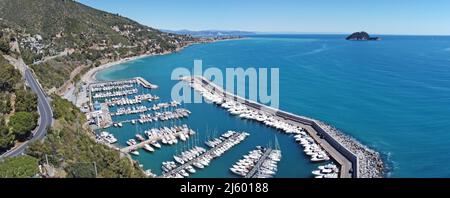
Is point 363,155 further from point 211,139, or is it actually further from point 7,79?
point 7,79

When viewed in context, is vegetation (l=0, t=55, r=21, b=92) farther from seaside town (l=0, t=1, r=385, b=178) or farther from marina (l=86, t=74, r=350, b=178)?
marina (l=86, t=74, r=350, b=178)

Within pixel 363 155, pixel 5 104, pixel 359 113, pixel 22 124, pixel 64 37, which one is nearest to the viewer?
pixel 22 124

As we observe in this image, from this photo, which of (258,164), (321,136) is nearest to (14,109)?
(258,164)

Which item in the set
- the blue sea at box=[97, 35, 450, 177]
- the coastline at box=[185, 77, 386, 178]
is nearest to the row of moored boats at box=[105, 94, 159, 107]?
the blue sea at box=[97, 35, 450, 177]

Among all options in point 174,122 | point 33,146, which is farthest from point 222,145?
point 33,146

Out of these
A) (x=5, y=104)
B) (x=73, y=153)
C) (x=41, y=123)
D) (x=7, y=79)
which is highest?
(x=7, y=79)
